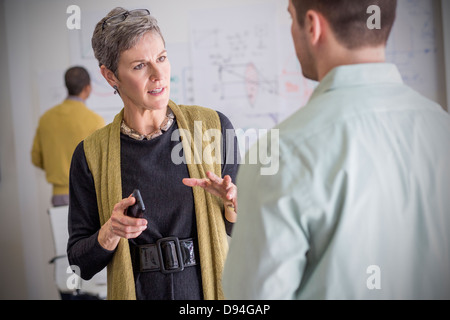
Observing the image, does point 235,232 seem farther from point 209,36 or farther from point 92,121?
point 209,36

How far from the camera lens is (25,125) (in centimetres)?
373

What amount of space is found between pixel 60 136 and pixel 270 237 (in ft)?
9.09

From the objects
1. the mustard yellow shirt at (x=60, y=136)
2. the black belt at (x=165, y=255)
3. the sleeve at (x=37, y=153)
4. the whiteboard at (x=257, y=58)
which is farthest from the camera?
the sleeve at (x=37, y=153)

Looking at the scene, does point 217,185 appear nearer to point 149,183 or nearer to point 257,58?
point 149,183

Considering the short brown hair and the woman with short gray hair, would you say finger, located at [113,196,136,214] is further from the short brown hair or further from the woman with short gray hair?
the short brown hair

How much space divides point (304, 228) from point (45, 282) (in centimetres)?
345

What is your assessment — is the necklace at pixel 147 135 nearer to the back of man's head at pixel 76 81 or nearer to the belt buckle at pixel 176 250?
the belt buckle at pixel 176 250

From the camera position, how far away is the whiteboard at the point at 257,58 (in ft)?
10.3

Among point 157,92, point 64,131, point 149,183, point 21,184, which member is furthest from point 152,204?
point 21,184

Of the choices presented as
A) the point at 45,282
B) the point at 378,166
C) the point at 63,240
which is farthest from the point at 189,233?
the point at 45,282

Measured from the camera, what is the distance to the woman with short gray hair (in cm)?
115

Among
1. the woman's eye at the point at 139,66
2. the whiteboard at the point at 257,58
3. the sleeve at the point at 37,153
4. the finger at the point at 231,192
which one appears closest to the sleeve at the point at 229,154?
the finger at the point at 231,192

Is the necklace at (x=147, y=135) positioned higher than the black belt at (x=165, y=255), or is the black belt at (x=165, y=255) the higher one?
the necklace at (x=147, y=135)

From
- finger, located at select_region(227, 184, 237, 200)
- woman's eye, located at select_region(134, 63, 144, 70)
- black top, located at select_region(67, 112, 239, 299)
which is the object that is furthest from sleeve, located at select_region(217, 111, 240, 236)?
woman's eye, located at select_region(134, 63, 144, 70)
